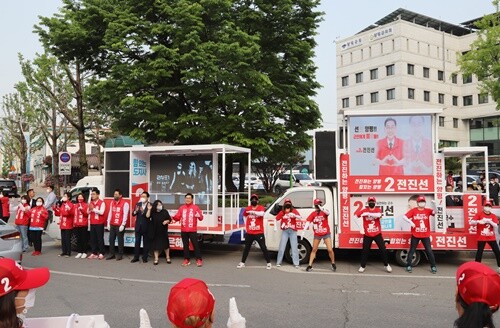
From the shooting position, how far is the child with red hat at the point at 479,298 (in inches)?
86.5

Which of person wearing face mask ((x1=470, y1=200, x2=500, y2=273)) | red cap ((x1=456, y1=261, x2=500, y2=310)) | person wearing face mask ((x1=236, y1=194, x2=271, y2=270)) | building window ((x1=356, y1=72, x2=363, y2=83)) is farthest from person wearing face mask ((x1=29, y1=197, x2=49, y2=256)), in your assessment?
building window ((x1=356, y1=72, x2=363, y2=83))

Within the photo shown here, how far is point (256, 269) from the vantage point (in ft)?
35.2

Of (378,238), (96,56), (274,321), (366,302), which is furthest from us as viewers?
(96,56)

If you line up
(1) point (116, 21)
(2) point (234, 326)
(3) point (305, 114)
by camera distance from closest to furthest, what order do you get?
(2) point (234, 326), (1) point (116, 21), (3) point (305, 114)

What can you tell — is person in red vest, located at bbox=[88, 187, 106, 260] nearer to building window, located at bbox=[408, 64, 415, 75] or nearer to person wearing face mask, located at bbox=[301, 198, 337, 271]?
person wearing face mask, located at bbox=[301, 198, 337, 271]

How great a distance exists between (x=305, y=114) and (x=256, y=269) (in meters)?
12.6

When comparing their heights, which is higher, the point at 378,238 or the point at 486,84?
the point at 486,84

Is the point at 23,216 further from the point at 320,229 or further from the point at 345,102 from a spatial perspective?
the point at 345,102

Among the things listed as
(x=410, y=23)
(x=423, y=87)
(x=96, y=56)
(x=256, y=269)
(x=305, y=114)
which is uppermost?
(x=410, y=23)

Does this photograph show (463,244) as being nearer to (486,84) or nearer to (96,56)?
(486,84)

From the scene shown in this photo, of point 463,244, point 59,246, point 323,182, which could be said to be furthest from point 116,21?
point 463,244

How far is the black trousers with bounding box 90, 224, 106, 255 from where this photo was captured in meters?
12.4

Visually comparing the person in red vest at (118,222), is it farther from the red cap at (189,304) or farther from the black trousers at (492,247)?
the red cap at (189,304)

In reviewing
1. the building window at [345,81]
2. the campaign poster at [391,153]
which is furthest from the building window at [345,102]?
the campaign poster at [391,153]
